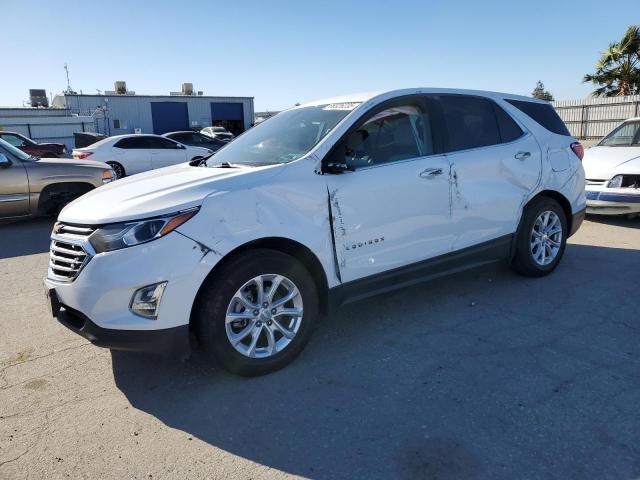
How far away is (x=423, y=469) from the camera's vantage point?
2430 millimetres

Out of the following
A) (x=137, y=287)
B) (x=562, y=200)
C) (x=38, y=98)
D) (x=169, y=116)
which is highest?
(x=38, y=98)

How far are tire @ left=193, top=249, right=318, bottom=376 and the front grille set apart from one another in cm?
73

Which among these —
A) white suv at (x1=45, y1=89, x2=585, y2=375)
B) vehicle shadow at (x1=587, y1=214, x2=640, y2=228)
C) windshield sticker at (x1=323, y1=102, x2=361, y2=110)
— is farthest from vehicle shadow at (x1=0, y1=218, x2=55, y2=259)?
vehicle shadow at (x1=587, y1=214, x2=640, y2=228)

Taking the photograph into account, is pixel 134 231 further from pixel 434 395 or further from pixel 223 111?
pixel 223 111

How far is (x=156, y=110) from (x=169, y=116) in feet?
3.91

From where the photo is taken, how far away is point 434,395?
305 cm

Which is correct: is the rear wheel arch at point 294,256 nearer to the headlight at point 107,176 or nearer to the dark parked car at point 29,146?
the headlight at point 107,176

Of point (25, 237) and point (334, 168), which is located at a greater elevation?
point (334, 168)

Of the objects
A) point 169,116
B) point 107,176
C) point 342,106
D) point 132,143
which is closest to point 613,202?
point 342,106

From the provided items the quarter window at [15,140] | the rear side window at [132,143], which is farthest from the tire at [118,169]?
the quarter window at [15,140]

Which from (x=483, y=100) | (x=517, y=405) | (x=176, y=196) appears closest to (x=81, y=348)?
(x=176, y=196)

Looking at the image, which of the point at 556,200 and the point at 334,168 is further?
the point at 556,200

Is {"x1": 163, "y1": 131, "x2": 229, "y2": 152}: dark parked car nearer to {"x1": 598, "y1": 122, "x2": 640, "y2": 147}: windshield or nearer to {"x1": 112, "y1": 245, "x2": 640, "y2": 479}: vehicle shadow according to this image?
{"x1": 598, "y1": 122, "x2": 640, "y2": 147}: windshield

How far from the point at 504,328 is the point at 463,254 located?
2.28 feet
